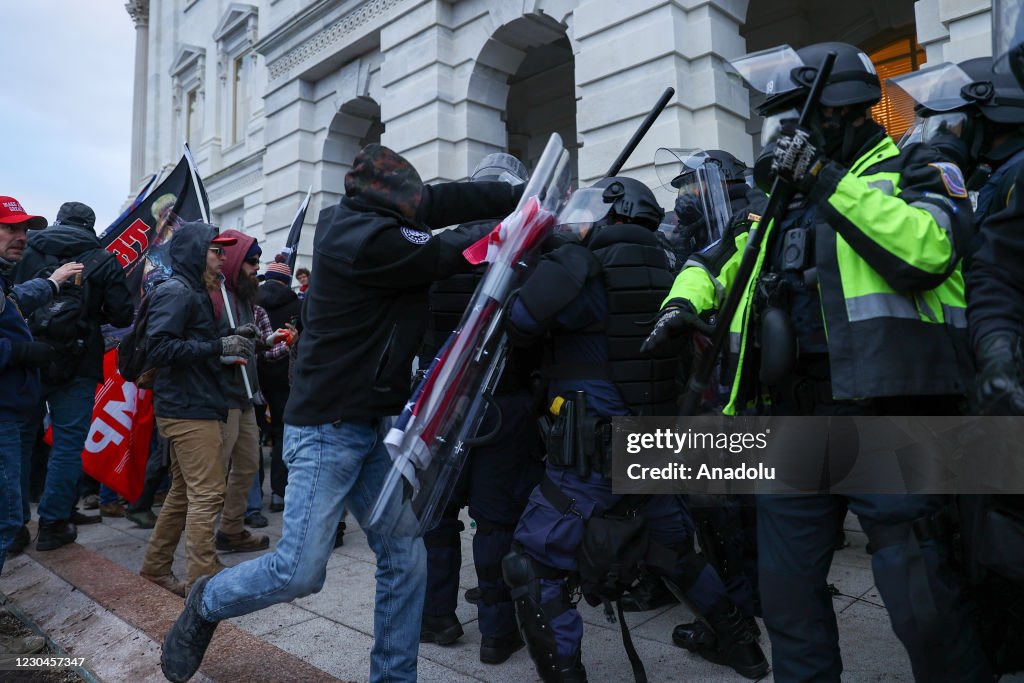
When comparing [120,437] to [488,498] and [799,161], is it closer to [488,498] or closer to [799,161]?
[488,498]

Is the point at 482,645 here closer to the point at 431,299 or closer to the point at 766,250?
the point at 431,299

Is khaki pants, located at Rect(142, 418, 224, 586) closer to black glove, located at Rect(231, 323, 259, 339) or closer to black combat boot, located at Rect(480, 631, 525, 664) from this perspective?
black glove, located at Rect(231, 323, 259, 339)

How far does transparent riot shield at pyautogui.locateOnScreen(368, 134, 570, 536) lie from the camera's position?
232 centimetres

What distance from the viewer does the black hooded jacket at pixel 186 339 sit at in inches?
140

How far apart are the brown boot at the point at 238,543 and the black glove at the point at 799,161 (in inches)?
156

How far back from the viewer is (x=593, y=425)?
2553 millimetres

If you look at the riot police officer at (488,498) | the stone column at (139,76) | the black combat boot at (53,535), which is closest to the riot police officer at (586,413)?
the riot police officer at (488,498)

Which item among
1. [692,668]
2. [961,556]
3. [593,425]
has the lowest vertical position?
[692,668]

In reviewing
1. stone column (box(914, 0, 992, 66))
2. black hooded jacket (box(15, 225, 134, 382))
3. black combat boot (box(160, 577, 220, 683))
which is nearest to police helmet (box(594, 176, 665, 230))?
black combat boot (box(160, 577, 220, 683))

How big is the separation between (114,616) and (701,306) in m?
3.05

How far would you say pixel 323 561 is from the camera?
2320mm

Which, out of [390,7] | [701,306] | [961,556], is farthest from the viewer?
[390,7]

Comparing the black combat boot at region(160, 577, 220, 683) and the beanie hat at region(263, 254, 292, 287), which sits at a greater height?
the beanie hat at region(263, 254, 292, 287)

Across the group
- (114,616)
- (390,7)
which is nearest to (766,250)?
(114,616)
